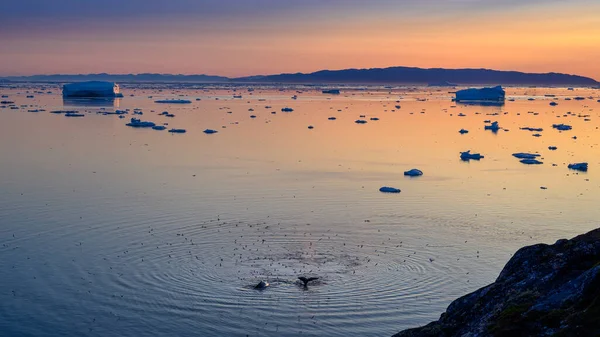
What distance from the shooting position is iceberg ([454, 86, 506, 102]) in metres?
84.2

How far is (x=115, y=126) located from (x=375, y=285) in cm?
3293

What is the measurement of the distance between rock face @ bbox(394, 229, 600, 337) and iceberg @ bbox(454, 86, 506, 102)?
7865cm

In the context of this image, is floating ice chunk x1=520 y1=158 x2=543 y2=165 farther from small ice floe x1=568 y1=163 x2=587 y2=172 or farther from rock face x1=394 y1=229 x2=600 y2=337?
rock face x1=394 y1=229 x2=600 y2=337

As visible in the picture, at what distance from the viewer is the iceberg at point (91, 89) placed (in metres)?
77.2

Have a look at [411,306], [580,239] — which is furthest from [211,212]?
[580,239]

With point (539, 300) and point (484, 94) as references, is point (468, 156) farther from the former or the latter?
point (484, 94)

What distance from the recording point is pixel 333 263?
47.9 ft

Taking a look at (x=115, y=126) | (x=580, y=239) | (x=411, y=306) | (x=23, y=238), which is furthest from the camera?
(x=115, y=126)

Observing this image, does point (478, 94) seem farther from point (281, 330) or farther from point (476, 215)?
point (281, 330)

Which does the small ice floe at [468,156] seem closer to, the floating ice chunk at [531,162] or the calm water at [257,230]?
the calm water at [257,230]

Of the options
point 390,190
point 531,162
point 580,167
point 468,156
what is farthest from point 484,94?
point 390,190

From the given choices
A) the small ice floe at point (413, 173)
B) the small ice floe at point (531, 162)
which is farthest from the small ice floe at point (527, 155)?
the small ice floe at point (413, 173)

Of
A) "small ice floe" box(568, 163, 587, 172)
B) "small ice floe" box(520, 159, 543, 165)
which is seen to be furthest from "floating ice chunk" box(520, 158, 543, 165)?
"small ice floe" box(568, 163, 587, 172)

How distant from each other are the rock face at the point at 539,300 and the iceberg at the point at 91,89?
239ft
